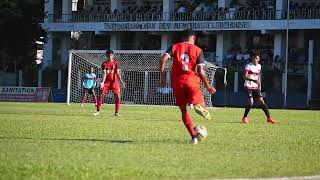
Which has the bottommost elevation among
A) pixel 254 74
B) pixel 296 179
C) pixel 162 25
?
pixel 296 179

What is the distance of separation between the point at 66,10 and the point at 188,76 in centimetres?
5184

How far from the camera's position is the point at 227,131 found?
15.2 meters

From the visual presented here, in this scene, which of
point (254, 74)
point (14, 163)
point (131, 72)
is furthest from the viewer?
point (131, 72)

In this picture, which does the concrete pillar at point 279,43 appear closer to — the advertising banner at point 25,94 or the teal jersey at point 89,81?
the advertising banner at point 25,94

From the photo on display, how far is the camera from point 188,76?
11.8 meters

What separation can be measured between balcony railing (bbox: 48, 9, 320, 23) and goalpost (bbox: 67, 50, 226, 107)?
1386 cm

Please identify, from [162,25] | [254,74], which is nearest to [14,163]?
[254,74]

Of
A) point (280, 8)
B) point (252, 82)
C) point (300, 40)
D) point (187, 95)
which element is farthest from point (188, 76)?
point (300, 40)

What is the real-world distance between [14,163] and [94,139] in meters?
3.86

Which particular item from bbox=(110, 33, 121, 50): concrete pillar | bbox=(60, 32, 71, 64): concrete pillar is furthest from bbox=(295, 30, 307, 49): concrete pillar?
bbox=(60, 32, 71, 64): concrete pillar

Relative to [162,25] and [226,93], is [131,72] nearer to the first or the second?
[226,93]

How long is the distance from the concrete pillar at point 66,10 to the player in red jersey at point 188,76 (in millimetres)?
50674

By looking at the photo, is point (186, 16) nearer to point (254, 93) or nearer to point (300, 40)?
point (300, 40)

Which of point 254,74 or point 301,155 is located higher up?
point 254,74
